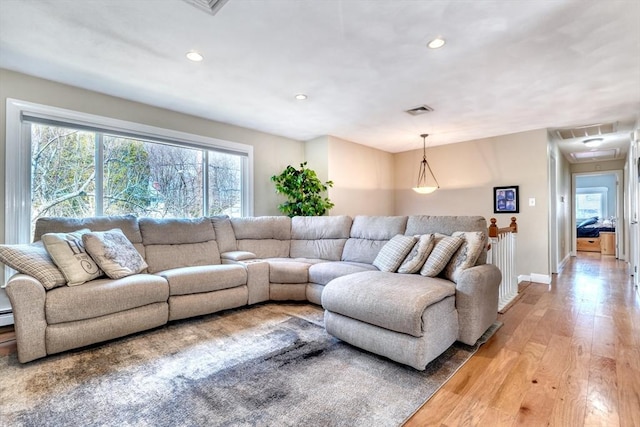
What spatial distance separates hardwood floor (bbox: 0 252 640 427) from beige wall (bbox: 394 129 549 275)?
1.40m

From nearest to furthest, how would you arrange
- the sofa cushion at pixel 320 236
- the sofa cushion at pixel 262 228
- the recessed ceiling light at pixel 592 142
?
1. the sofa cushion at pixel 320 236
2. the sofa cushion at pixel 262 228
3. the recessed ceiling light at pixel 592 142

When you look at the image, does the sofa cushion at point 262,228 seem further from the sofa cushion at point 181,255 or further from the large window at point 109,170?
the large window at point 109,170

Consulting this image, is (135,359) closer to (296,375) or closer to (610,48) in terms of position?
(296,375)

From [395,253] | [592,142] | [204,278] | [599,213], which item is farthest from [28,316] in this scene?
[599,213]

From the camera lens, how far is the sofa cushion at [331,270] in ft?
10.1

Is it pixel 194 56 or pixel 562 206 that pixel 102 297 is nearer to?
pixel 194 56

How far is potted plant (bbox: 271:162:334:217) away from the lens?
182 inches

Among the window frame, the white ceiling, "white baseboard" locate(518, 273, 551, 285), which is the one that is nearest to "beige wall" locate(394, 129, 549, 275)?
"white baseboard" locate(518, 273, 551, 285)

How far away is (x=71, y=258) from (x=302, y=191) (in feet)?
9.58

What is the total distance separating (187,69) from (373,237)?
2.55m

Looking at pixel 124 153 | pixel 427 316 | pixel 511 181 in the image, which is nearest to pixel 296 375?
pixel 427 316

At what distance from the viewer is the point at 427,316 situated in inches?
75.4

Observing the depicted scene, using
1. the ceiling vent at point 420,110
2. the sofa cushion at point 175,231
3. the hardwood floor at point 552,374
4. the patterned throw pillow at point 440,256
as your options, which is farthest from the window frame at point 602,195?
the sofa cushion at point 175,231

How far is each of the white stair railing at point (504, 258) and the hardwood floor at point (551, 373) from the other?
18cm
